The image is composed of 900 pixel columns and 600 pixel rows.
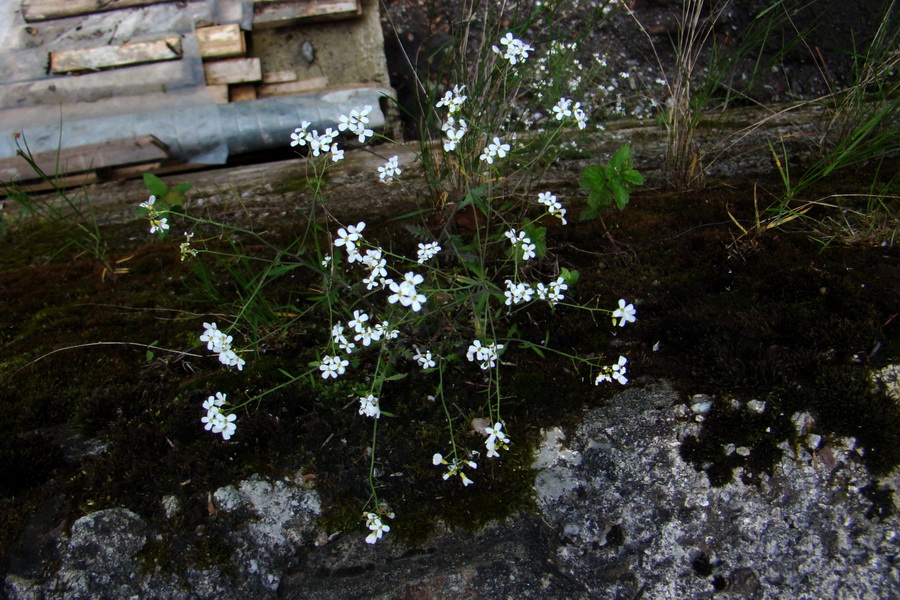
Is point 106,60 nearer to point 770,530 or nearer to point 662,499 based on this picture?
A: point 662,499

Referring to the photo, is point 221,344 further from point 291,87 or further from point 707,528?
point 291,87

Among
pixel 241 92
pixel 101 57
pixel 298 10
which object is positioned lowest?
pixel 241 92

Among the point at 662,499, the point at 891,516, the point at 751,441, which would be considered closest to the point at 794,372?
the point at 751,441

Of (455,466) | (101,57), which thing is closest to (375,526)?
(455,466)

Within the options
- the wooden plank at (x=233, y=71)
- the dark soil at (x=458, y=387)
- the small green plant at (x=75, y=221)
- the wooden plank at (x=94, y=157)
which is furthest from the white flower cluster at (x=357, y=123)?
the wooden plank at (x=233, y=71)

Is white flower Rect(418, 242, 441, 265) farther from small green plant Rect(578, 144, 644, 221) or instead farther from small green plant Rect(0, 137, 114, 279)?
small green plant Rect(0, 137, 114, 279)

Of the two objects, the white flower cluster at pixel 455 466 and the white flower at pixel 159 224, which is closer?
the white flower cluster at pixel 455 466

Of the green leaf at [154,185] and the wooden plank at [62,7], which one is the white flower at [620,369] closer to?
the green leaf at [154,185]
